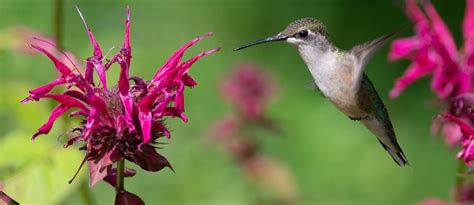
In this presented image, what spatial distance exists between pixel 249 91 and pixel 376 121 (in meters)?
1.13

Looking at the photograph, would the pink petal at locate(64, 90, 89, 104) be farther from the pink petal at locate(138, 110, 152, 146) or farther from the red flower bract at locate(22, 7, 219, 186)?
the pink petal at locate(138, 110, 152, 146)

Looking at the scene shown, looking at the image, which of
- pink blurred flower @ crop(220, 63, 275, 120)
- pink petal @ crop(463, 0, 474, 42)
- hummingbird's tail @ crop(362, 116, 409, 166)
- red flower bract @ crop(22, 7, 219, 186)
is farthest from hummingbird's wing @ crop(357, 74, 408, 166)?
pink blurred flower @ crop(220, 63, 275, 120)

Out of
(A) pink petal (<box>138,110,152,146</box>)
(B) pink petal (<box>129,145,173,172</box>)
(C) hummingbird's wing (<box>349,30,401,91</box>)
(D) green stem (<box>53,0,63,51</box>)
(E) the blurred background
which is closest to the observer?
(A) pink petal (<box>138,110,152,146</box>)

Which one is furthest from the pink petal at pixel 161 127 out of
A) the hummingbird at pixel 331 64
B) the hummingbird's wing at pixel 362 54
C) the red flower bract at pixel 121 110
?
the hummingbird's wing at pixel 362 54

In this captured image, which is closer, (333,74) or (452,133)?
(333,74)

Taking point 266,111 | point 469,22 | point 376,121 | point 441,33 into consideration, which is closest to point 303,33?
point 376,121

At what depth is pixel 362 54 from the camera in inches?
69.8

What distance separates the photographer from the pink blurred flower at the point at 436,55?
6.79 feet

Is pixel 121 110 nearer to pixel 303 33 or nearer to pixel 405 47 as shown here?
pixel 303 33

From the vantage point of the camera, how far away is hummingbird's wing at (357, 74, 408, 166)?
1934 millimetres

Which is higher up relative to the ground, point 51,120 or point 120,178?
point 51,120

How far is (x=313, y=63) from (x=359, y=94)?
0.49 ft

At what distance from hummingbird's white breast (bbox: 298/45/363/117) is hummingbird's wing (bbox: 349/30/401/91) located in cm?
1

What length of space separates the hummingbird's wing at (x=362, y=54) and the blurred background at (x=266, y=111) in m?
0.82
